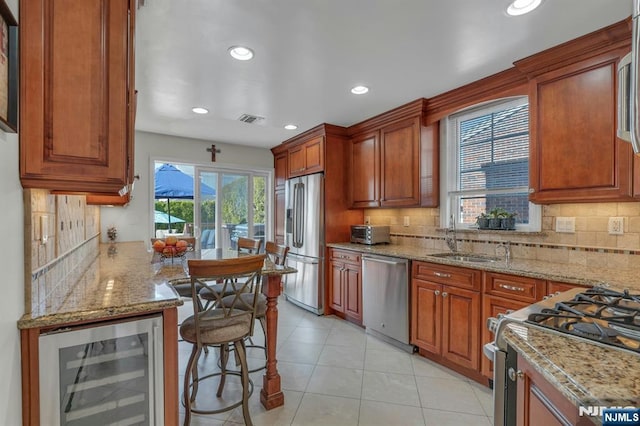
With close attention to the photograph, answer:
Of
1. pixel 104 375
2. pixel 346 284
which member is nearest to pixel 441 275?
pixel 346 284

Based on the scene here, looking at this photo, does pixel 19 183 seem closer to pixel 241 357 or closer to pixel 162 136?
pixel 241 357

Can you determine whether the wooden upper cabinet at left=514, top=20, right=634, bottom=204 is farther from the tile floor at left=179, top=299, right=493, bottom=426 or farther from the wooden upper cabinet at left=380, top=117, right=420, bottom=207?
the tile floor at left=179, top=299, right=493, bottom=426

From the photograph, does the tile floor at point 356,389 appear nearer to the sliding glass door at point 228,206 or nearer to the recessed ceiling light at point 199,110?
the sliding glass door at point 228,206

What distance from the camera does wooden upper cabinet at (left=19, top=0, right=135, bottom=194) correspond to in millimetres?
1142

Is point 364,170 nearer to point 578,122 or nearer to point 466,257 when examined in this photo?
point 466,257

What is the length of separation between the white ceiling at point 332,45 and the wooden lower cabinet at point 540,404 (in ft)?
5.84

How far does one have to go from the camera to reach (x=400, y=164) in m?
3.44

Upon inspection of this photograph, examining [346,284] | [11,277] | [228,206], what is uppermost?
[228,206]

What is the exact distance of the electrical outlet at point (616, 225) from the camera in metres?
2.14

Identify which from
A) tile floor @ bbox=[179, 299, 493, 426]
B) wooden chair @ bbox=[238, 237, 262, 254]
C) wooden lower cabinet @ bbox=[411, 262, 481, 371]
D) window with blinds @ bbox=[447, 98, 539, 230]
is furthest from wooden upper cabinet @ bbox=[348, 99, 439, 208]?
tile floor @ bbox=[179, 299, 493, 426]

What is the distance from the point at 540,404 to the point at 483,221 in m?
2.31

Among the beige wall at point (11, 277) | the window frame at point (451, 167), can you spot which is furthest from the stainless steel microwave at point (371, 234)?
the beige wall at point (11, 277)

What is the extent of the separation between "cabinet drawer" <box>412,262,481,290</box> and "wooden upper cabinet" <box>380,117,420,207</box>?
788 millimetres

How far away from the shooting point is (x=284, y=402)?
83.3 inches
